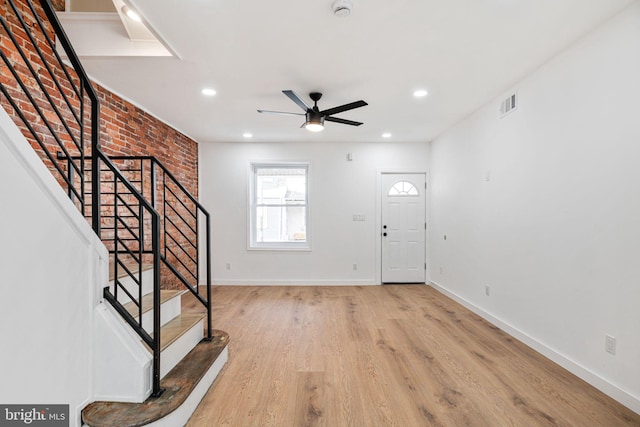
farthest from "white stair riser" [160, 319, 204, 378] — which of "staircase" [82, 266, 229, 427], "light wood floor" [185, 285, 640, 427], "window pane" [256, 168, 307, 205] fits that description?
"window pane" [256, 168, 307, 205]

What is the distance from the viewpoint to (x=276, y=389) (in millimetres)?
2207

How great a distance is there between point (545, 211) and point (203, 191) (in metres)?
4.97

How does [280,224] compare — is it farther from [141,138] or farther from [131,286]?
[131,286]

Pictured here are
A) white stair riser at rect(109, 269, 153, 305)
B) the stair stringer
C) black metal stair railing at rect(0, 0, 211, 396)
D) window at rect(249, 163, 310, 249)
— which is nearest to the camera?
black metal stair railing at rect(0, 0, 211, 396)

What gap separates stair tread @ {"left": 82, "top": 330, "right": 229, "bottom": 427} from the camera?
157 centimetres

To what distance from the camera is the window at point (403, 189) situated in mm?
5508

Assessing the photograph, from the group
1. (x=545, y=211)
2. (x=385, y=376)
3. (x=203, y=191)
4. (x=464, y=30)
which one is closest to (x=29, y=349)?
(x=385, y=376)

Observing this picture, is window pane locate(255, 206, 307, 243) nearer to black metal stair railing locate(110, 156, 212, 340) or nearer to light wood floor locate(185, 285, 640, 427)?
black metal stair railing locate(110, 156, 212, 340)

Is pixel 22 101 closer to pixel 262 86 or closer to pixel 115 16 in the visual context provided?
pixel 115 16

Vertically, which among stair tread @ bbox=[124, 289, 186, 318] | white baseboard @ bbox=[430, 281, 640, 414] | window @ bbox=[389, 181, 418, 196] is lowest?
white baseboard @ bbox=[430, 281, 640, 414]

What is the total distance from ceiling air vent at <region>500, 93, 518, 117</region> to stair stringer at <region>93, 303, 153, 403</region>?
382 centimetres

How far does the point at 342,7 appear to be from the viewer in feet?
6.29

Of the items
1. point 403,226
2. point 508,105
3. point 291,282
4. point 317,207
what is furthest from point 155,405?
point 403,226

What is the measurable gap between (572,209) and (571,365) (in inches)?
48.7
